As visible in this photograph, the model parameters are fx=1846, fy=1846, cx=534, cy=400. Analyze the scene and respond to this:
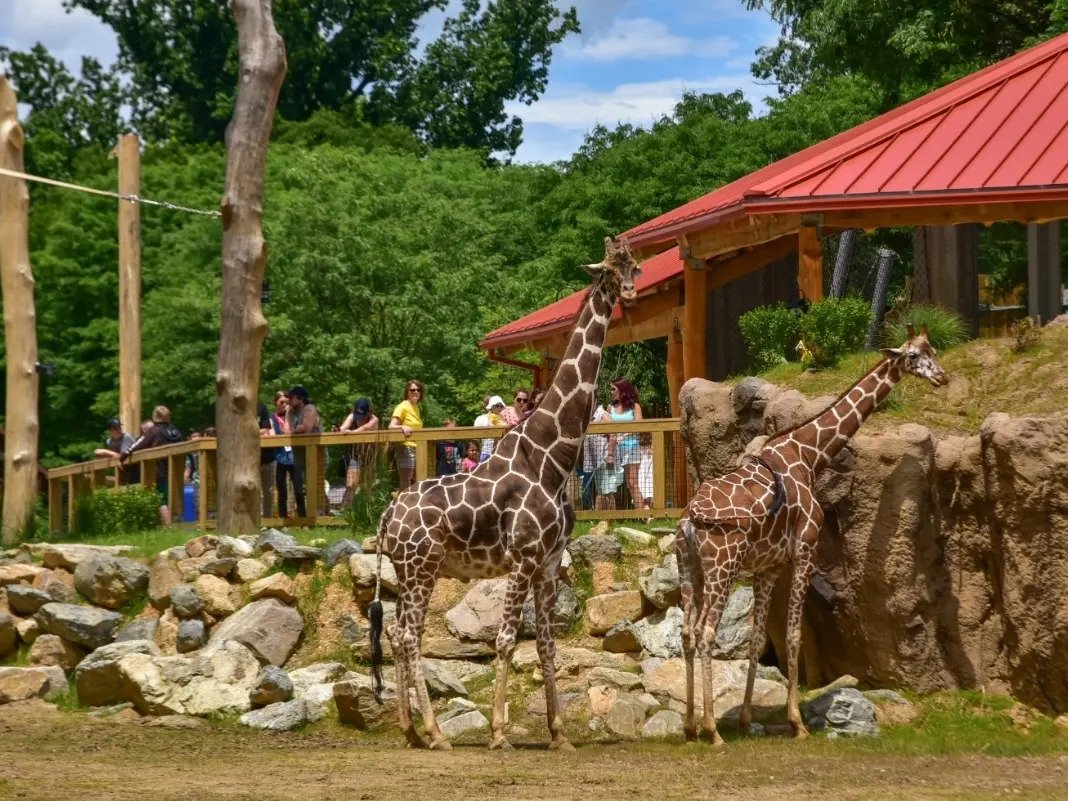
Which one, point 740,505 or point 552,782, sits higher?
point 740,505

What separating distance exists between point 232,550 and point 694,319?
6.74 m

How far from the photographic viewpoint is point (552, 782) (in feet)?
40.1

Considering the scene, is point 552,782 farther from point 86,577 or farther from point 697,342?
point 697,342

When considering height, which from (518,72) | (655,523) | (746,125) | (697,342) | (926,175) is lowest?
(655,523)

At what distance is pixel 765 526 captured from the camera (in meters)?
14.6

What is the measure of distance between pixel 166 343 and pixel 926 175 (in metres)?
28.3

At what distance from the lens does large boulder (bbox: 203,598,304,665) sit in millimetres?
18672

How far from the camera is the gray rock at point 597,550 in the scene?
19484mm

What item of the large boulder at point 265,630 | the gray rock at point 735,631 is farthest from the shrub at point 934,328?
the large boulder at point 265,630

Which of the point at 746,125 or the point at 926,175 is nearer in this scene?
the point at 926,175

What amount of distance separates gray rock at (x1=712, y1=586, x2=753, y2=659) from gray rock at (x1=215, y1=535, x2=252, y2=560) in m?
5.82

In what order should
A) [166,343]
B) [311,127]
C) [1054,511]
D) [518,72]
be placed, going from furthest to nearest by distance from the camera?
[518,72], [311,127], [166,343], [1054,511]

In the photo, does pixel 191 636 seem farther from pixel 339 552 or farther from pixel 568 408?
pixel 568 408

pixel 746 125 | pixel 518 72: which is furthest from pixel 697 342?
pixel 518 72
